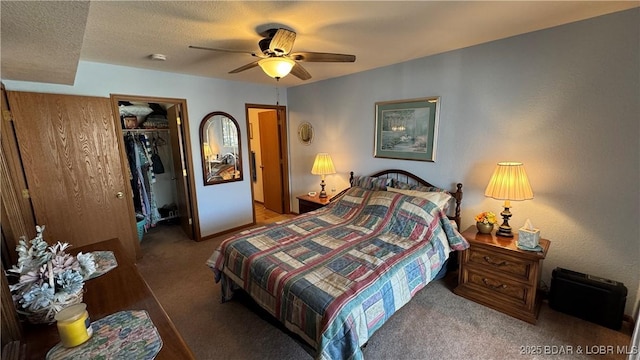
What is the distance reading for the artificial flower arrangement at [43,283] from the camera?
1104 mm

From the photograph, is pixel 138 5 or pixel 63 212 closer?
pixel 138 5

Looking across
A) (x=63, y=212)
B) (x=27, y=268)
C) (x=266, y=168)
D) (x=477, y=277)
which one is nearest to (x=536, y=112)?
(x=477, y=277)

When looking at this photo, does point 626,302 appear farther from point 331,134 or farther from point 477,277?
point 331,134

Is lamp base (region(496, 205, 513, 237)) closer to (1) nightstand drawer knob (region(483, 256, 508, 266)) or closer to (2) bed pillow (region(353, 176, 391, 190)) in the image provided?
(1) nightstand drawer knob (region(483, 256, 508, 266))

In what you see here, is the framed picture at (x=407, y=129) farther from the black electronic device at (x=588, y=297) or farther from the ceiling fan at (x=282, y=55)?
the black electronic device at (x=588, y=297)

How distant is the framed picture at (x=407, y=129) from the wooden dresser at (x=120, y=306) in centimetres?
283

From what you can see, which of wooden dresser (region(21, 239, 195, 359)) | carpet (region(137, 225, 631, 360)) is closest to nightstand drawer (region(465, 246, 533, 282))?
carpet (region(137, 225, 631, 360))

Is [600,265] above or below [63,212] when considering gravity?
below

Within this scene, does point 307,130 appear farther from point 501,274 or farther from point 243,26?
point 501,274

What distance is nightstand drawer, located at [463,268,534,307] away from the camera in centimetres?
215

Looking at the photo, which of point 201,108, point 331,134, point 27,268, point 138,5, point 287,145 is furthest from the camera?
point 287,145

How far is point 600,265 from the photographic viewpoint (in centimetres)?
213

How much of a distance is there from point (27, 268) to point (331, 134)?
346 cm

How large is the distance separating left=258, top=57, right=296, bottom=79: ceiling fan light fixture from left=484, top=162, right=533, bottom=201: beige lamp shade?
202 cm
